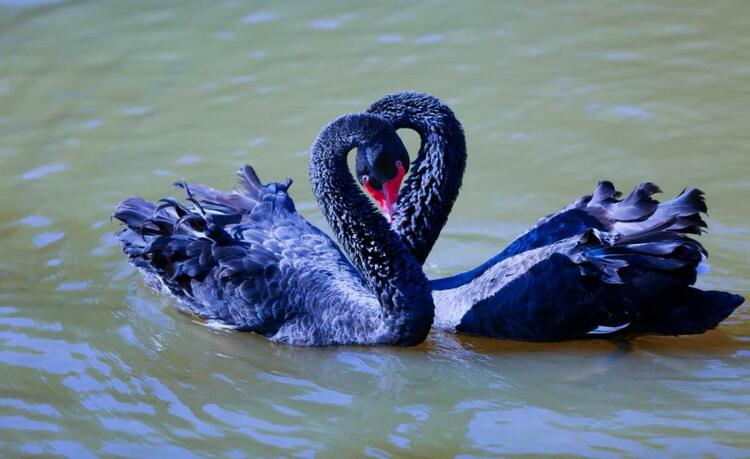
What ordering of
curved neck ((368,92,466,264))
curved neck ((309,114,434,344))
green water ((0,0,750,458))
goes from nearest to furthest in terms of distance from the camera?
1. green water ((0,0,750,458))
2. curved neck ((309,114,434,344))
3. curved neck ((368,92,466,264))

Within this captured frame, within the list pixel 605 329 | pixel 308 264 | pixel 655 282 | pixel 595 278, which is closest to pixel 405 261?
pixel 308 264

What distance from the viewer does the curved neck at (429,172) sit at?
689 cm

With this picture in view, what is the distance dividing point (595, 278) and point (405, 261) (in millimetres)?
990

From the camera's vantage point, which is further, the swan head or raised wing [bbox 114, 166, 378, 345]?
raised wing [bbox 114, 166, 378, 345]

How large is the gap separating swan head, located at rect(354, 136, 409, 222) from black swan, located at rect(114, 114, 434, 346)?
0.01 m

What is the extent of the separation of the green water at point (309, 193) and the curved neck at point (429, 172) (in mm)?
426

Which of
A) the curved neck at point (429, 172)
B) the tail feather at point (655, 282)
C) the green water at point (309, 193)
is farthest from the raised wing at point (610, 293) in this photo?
the curved neck at point (429, 172)

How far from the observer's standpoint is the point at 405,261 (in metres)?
6.32

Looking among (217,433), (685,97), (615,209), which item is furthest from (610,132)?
(217,433)

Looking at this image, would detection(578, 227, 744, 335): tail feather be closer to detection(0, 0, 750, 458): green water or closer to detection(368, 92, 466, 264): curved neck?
detection(0, 0, 750, 458): green water

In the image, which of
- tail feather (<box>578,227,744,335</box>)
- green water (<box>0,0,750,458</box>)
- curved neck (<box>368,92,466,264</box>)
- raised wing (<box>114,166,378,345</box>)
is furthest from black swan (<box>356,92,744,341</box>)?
raised wing (<box>114,166,378,345</box>)

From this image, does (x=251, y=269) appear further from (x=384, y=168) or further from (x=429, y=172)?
(x=429, y=172)

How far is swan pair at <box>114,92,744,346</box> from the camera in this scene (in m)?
6.16

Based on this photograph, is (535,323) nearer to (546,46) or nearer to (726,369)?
(726,369)
